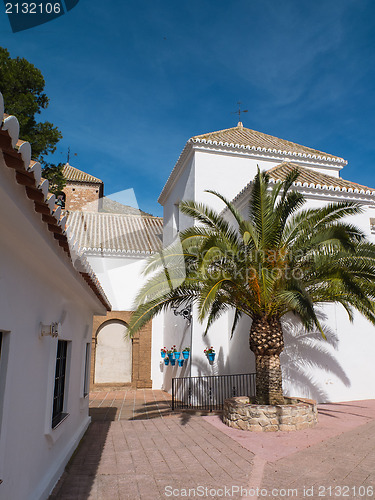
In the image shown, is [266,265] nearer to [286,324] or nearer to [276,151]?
[286,324]

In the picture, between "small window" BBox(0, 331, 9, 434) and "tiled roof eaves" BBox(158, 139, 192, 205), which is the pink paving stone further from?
"tiled roof eaves" BBox(158, 139, 192, 205)

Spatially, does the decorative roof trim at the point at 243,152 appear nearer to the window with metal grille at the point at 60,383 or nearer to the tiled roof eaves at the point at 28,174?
the window with metal grille at the point at 60,383

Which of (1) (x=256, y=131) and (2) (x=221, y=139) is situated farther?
(1) (x=256, y=131)

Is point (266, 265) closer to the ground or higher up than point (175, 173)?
closer to the ground

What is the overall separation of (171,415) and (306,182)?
839 centimetres

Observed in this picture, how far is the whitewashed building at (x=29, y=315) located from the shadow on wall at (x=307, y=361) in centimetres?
700

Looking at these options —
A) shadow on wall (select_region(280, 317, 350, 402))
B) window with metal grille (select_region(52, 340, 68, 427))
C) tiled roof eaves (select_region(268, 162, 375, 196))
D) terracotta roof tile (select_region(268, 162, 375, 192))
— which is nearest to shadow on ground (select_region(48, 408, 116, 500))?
window with metal grille (select_region(52, 340, 68, 427))

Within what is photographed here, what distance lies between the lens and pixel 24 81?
14.7 meters

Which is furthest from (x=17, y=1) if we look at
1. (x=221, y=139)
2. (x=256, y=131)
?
(x=256, y=131)

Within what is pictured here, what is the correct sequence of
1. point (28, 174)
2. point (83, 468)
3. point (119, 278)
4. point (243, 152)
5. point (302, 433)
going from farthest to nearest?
point (119, 278) → point (243, 152) → point (302, 433) → point (83, 468) → point (28, 174)

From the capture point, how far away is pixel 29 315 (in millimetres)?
4164

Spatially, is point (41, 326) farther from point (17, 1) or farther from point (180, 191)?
point (180, 191)

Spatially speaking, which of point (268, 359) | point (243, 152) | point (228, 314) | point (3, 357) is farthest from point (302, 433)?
point (243, 152)

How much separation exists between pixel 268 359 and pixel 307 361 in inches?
117
